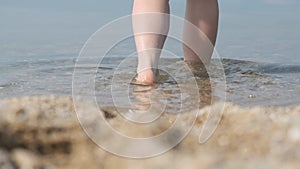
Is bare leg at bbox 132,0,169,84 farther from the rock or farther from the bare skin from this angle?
the rock

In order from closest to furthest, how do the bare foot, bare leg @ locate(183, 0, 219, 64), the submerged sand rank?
the submerged sand → the bare foot → bare leg @ locate(183, 0, 219, 64)

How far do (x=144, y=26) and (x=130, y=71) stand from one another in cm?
65

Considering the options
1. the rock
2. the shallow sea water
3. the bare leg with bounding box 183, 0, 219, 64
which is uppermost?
the bare leg with bounding box 183, 0, 219, 64

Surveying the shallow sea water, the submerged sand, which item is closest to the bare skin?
the shallow sea water

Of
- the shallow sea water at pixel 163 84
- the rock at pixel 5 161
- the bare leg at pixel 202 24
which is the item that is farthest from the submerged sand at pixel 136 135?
the bare leg at pixel 202 24

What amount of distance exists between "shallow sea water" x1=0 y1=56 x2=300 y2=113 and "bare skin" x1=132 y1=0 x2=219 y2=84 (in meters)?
0.11

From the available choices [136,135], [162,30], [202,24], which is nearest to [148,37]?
[162,30]

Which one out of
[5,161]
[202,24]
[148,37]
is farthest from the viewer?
[202,24]

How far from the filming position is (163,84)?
2812mm

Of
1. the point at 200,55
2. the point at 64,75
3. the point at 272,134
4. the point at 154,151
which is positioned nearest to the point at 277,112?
the point at 272,134

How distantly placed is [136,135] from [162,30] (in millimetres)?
2146

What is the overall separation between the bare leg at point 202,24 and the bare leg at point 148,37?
434 millimetres

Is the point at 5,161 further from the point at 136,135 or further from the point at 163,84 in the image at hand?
the point at 163,84

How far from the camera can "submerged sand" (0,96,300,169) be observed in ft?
2.31
